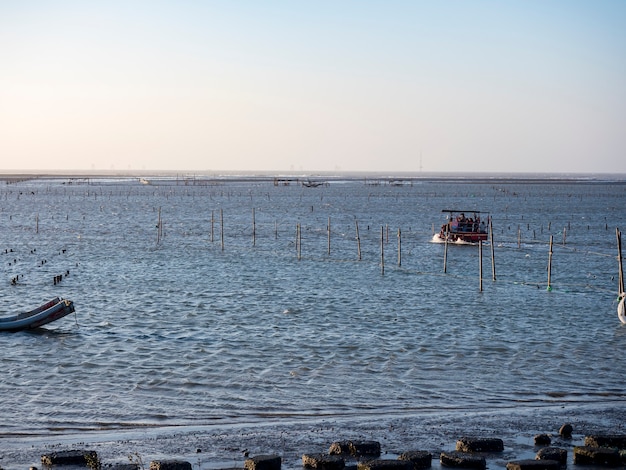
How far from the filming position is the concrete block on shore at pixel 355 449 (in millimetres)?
11875

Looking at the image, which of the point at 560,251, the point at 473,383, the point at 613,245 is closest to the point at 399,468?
the point at 473,383

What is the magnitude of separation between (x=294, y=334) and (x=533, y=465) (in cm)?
1247

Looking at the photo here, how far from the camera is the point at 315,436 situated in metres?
13.4

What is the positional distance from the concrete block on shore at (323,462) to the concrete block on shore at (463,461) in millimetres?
1510

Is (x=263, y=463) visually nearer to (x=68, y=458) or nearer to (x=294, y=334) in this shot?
(x=68, y=458)

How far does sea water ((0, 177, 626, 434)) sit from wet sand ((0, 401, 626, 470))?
61 centimetres

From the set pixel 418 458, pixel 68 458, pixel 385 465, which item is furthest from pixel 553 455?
pixel 68 458

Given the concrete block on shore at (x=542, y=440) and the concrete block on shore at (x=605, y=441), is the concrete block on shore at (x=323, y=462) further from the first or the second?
the concrete block on shore at (x=605, y=441)

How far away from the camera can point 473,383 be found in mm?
17312

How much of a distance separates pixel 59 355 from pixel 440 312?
13.1 m

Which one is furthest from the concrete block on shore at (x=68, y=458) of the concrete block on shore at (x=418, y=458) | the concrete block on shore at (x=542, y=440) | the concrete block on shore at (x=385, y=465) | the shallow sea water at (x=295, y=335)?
the concrete block on shore at (x=542, y=440)

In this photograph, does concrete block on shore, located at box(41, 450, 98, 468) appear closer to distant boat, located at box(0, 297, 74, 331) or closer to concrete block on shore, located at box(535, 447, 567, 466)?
concrete block on shore, located at box(535, 447, 567, 466)

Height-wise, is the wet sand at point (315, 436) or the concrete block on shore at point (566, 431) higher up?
the concrete block on shore at point (566, 431)

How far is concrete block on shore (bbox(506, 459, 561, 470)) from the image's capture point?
35.8 ft
